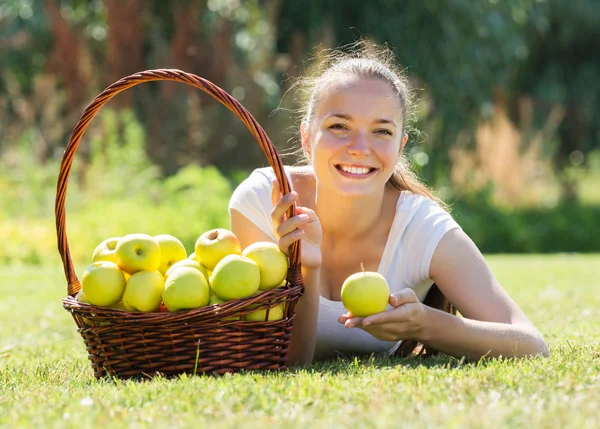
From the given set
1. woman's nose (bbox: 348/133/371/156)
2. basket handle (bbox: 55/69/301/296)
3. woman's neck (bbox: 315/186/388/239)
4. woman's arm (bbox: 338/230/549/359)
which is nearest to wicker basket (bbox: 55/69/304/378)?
basket handle (bbox: 55/69/301/296)

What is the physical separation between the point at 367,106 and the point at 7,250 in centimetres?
555

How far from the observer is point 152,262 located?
9.18 feet

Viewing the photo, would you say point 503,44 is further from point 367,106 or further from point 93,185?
point 367,106

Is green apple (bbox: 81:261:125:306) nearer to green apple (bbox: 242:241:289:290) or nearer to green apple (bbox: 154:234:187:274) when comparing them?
green apple (bbox: 154:234:187:274)

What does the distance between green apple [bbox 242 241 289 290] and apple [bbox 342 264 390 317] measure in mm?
239

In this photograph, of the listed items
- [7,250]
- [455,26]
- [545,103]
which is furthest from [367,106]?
[545,103]

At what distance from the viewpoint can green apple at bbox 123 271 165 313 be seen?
8.77 ft

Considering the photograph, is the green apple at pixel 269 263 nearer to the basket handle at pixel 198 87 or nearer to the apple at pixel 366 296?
the basket handle at pixel 198 87

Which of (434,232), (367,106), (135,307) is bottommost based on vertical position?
(135,307)

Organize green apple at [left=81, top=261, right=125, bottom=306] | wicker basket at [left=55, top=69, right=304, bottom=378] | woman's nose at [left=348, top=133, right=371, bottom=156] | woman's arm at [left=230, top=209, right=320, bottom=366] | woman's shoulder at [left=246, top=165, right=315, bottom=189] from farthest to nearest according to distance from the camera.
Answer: woman's shoulder at [left=246, top=165, right=315, bottom=189], woman's nose at [left=348, top=133, right=371, bottom=156], woman's arm at [left=230, top=209, right=320, bottom=366], green apple at [left=81, top=261, right=125, bottom=306], wicker basket at [left=55, top=69, right=304, bottom=378]

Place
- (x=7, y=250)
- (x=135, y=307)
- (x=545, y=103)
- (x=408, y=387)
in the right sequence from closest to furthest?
(x=408, y=387) < (x=135, y=307) < (x=7, y=250) < (x=545, y=103)

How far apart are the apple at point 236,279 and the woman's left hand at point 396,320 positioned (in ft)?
1.13

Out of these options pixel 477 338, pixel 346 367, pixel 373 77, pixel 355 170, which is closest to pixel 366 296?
pixel 346 367

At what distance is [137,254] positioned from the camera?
2787 millimetres
